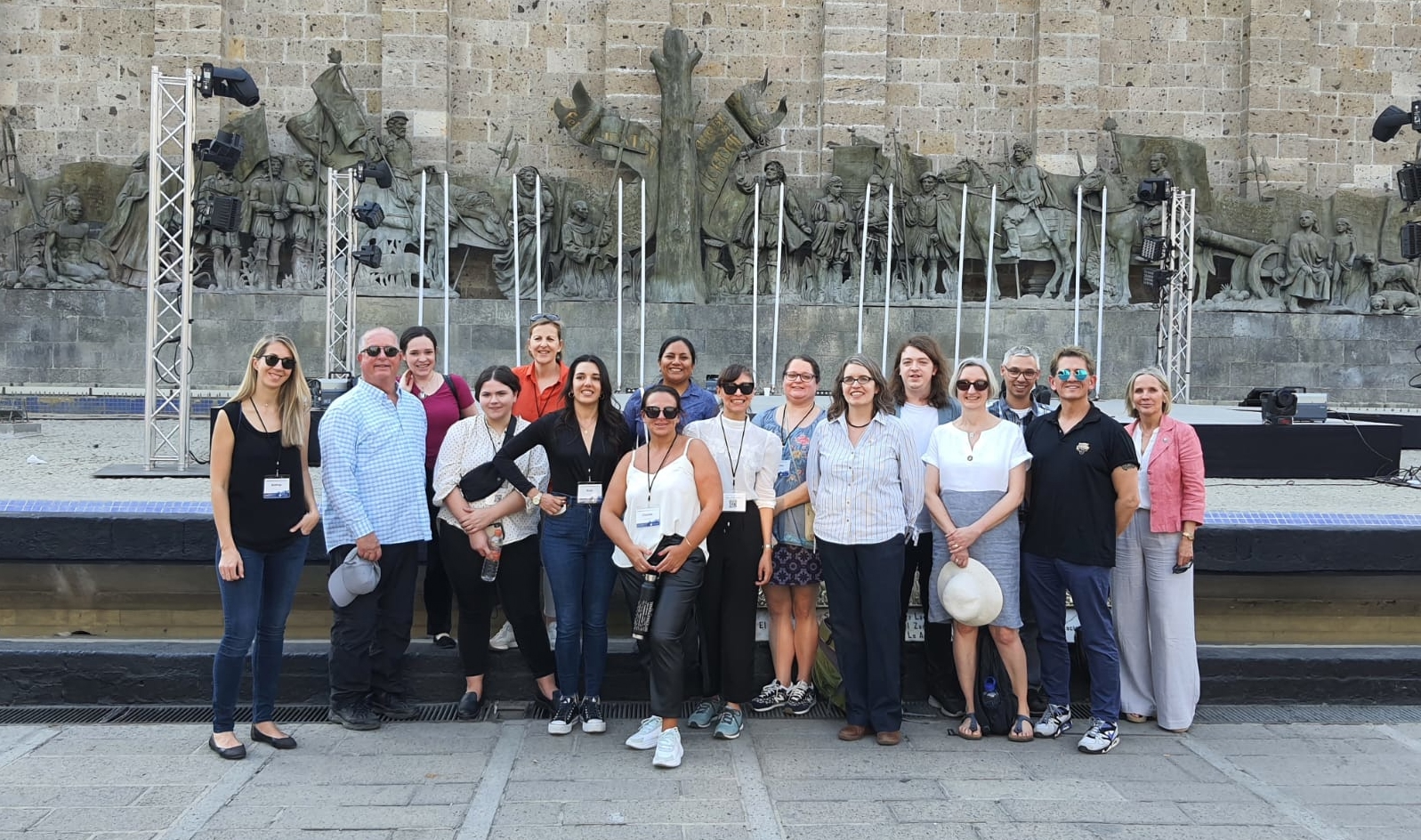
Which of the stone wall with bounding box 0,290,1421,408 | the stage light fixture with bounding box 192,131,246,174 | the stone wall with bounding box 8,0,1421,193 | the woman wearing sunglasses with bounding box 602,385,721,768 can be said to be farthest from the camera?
the stone wall with bounding box 8,0,1421,193

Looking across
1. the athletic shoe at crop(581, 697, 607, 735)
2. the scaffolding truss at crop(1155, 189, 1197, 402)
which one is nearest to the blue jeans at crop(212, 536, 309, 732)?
the athletic shoe at crop(581, 697, 607, 735)

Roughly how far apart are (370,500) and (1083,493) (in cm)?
288

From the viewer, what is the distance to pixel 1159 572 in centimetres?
493

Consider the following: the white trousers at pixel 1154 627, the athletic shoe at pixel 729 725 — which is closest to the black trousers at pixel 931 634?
the white trousers at pixel 1154 627

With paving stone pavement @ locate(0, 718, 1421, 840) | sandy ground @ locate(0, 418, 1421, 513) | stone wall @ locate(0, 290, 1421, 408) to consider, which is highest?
stone wall @ locate(0, 290, 1421, 408)

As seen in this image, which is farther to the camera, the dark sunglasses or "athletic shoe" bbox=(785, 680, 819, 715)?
"athletic shoe" bbox=(785, 680, 819, 715)

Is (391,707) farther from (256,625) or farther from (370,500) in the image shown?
(370,500)

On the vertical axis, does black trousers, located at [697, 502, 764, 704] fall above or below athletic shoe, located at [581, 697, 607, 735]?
above

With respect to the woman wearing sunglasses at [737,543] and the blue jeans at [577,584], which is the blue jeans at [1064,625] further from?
the blue jeans at [577,584]

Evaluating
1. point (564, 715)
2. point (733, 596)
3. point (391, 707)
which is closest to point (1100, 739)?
point (733, 596)

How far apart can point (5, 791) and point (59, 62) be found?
56.9 feet

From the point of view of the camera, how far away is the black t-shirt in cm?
471

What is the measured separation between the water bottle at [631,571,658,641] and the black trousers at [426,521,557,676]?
61cm

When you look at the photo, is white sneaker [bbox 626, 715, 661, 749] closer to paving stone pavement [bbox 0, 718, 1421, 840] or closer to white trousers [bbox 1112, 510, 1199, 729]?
paving stone pavement [bbox 0, 718, 1421, 840]
